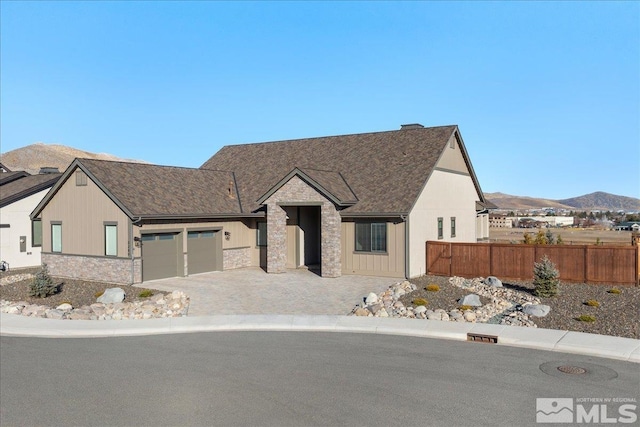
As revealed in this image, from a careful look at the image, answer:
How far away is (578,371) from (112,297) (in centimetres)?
1596

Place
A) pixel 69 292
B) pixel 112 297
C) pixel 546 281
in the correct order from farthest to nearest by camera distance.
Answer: pixel 69 292 → pixel 112 297 → pixel 546 281

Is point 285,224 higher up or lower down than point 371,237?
higher up

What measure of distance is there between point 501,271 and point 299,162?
544 inches

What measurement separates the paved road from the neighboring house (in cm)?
1838

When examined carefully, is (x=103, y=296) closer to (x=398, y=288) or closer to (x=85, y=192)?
(x=85, y=192)

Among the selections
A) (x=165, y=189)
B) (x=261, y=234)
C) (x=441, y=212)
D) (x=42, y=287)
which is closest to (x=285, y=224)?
(x=261, y=234)

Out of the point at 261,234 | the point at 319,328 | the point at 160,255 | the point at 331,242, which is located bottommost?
the point at 319,328

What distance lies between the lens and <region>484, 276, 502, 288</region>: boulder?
2135 cm

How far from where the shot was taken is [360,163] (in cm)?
2911

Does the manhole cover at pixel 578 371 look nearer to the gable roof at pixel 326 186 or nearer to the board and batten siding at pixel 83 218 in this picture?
the gable roof at pixel 326 186

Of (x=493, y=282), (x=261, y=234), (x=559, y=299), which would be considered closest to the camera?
(x=559, y=299)

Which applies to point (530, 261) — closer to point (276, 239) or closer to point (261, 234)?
point (276, 239)

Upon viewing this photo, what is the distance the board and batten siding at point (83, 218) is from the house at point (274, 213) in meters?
0.05

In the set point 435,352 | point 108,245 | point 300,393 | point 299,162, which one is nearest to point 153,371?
point 300,393
